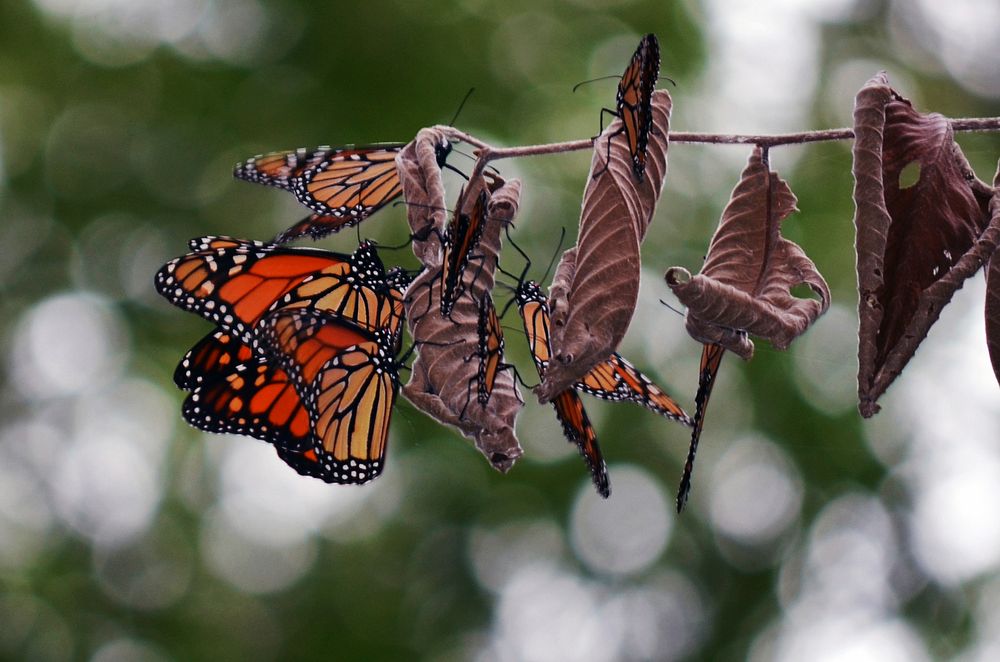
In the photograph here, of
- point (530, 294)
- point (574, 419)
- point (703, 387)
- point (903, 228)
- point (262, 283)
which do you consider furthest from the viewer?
point (262, 283)

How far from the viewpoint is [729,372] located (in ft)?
24.0

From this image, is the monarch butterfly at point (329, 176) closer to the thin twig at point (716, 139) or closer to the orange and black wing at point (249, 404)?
the orange and black wing at point (249, 404)

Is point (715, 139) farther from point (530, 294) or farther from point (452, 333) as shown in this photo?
point (530, 294)

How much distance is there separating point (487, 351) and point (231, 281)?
113cm

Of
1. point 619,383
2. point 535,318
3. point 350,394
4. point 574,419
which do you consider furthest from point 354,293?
point 574,419

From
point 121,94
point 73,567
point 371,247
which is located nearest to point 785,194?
point 371,247

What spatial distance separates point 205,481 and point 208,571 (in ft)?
2.56

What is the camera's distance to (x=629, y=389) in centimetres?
254

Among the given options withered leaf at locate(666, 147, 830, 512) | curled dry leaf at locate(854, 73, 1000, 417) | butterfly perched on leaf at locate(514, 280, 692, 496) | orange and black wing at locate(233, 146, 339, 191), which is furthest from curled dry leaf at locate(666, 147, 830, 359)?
orange and black wing at locate(233, 146, 339, 191)

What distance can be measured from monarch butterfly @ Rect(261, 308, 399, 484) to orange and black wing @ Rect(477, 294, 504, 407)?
2.28 ft

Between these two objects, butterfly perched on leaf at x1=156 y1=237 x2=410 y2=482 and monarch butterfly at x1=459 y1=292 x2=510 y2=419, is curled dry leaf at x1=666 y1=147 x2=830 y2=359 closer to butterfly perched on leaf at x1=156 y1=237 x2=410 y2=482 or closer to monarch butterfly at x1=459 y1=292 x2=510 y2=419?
monarch butterfly at x1=459 y1=292 x2=510 y2=419

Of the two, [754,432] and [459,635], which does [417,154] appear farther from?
[459,635]

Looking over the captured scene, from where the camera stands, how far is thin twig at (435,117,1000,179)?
1497mm

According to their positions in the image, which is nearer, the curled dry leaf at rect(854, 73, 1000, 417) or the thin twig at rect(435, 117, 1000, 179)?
the curled dry leaf at rect(854, 73, 1000, 417)
